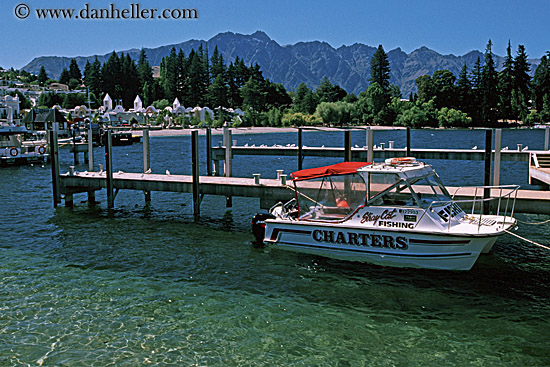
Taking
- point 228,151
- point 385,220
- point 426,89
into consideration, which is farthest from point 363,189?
point 426,89

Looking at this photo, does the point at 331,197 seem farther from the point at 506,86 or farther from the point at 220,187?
the point at 506,86

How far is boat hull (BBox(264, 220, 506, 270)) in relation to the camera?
1511 cm

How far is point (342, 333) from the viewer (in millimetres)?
12211

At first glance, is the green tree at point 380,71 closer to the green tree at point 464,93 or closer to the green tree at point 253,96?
the green tree at point 464,93

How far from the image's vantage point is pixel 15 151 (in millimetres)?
59750

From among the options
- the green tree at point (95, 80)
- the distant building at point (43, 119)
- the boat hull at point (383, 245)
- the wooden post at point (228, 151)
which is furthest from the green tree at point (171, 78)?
the boat hull at point (383, 245)

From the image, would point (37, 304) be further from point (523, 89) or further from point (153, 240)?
point (523, 89)

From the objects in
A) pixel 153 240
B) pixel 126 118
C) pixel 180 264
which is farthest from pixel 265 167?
pixel 126 118

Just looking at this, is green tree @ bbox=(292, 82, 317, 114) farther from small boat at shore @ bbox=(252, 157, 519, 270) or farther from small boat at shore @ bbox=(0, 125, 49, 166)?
small boat at shore @ bbox=(252, 157, 519, 270)

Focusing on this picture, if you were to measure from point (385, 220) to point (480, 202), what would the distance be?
4.61m

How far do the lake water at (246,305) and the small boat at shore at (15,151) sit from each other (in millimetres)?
42697

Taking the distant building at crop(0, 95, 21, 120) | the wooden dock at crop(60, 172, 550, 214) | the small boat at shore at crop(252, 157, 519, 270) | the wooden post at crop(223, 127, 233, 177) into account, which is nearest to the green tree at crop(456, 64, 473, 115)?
the distant building at crop(0, 95, 21, 120)

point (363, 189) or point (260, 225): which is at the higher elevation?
point (363, 189)

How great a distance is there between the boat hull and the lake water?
464 mm
